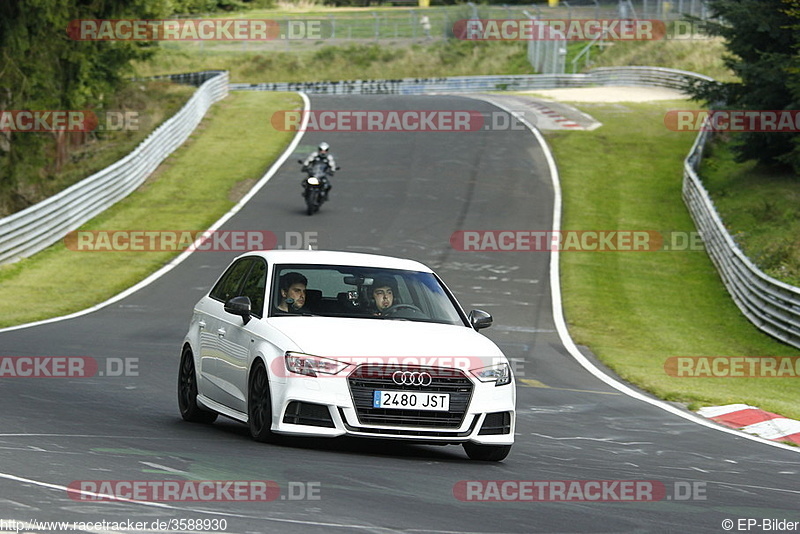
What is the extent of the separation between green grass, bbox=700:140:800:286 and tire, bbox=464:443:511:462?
13.9 m

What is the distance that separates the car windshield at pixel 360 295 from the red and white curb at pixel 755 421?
13.8 ft

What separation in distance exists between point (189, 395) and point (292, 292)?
64.7 inches

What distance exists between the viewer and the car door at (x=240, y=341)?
394 inches

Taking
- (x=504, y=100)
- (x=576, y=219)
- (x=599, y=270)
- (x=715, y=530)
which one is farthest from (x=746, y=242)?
(x=504, y=100)

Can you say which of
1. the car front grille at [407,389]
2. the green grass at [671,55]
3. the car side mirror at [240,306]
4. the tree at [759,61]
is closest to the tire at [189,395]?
the car side mirror at [240,306]

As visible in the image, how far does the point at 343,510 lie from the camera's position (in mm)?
7258

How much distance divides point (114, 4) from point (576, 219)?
1267cm

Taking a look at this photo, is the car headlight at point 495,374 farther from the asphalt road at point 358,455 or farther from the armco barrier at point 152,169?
the armco barrier at point 152,169

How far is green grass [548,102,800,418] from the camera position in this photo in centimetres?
1795

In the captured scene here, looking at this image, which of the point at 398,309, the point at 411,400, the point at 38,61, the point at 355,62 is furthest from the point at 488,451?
the point at 355,62

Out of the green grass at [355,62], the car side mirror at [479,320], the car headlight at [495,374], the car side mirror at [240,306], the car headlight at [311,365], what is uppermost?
the green grass at [355,62]

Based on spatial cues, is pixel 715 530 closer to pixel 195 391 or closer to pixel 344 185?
pixel 195 391

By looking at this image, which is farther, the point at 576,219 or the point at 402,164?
the point at 402,164

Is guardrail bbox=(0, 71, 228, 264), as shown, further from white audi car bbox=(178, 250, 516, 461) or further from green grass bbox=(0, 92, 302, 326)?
white audi car bbox=(178, 250, 516, 461)
